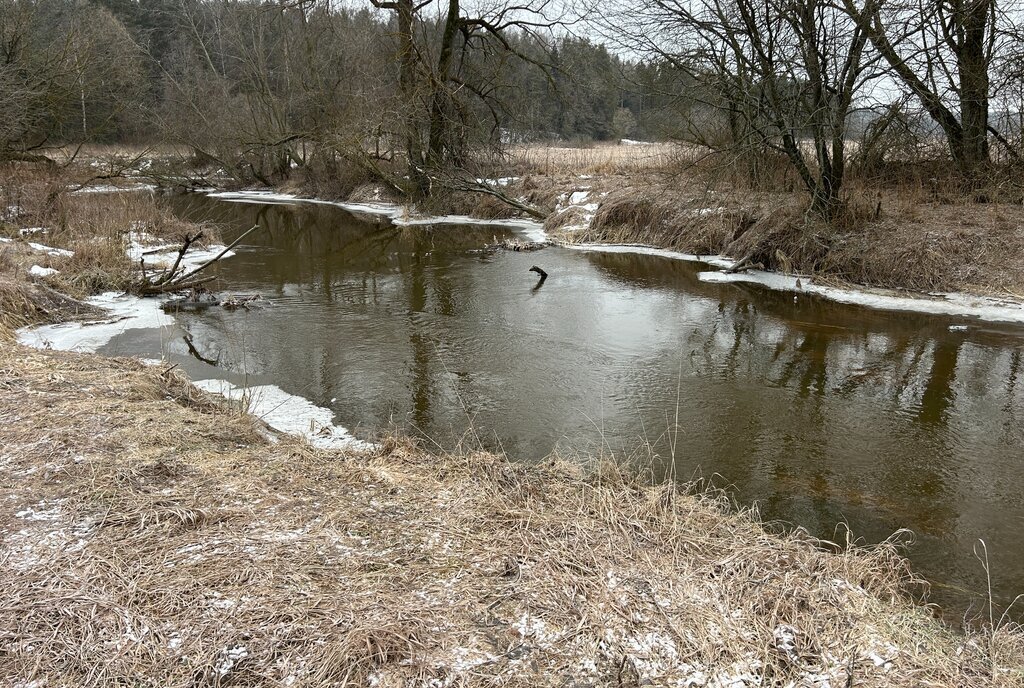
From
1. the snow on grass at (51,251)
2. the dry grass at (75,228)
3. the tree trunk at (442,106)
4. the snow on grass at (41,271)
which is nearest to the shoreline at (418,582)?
the snow on grass at (41,271)

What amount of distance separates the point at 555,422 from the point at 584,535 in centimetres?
253

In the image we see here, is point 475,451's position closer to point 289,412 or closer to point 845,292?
point 289,412

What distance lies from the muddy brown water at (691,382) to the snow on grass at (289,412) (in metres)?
0.18

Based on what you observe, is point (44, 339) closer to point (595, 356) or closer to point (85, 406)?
point (85, 406)

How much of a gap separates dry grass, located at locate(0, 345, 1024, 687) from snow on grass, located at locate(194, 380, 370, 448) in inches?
34.4

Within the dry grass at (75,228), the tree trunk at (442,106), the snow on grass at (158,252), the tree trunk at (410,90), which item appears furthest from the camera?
the tree trunk at (442,106)

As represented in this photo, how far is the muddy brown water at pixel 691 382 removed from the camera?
477 cm

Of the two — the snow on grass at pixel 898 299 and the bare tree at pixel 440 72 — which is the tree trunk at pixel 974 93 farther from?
the bare tree at pixel 440 72

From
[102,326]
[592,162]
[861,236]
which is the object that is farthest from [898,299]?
[592,162]

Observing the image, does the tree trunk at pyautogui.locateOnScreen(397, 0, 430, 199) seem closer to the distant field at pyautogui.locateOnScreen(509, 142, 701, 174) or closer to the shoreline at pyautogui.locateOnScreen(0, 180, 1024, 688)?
the distant field at pyautogui.locateOnScreen(509, 142, 701, 174)

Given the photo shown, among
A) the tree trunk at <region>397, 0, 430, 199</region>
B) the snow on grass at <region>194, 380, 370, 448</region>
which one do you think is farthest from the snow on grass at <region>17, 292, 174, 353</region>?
the tree trunk at <region>397, 0, 430, 199</region>

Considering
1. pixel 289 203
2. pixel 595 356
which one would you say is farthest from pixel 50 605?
pixel 289 203

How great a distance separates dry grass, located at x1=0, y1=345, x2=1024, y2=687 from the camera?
258cm

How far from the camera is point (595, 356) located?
26.0 feet
